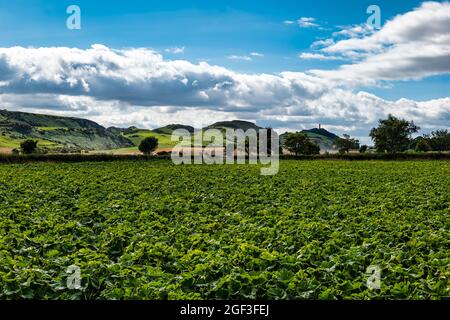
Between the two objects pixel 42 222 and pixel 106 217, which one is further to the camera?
pixel 106 217

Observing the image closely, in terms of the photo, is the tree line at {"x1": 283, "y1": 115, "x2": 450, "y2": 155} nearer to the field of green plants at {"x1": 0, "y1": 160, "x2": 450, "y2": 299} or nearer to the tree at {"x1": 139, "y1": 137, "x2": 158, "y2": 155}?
the tree at {"x1": 139, "y1": 137, "x2": 158, "y2": 155}

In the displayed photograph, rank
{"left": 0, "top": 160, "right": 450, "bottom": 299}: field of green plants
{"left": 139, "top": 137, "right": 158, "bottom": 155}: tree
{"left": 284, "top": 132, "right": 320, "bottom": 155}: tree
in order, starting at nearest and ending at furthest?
{"left": 0, "top": 160, "right": 450, "bottom": 299}: field of green plants < {"left": 284, "top": 132, "right": 320, "bottom": 155}: tree < {"left": 139, "top": 137, "right": 158, "bottom": 155}: tree

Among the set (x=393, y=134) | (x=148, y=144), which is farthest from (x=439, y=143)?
(x=148, y=144)

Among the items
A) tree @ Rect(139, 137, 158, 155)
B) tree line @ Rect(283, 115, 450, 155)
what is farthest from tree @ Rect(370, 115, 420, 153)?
tree @ Rect(139, 137, 158, 155)

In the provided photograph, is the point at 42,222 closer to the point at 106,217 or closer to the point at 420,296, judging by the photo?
the point at 106,217

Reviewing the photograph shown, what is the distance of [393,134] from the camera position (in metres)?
152

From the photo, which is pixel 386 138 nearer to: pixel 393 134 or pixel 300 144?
pixel 393 134

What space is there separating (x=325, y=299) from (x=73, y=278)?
4.31 m

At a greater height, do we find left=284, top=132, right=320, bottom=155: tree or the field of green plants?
left=284, top=132, right=320, bottom=155: tree

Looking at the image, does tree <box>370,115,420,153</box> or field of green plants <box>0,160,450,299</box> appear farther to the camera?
tree <box>370,115,420,153</box>

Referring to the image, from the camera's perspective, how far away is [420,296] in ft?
28.1

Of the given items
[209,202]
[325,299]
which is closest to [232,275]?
[325,299]

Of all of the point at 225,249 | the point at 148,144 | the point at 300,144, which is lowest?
the point at 225,249

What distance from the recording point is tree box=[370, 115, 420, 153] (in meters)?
152
